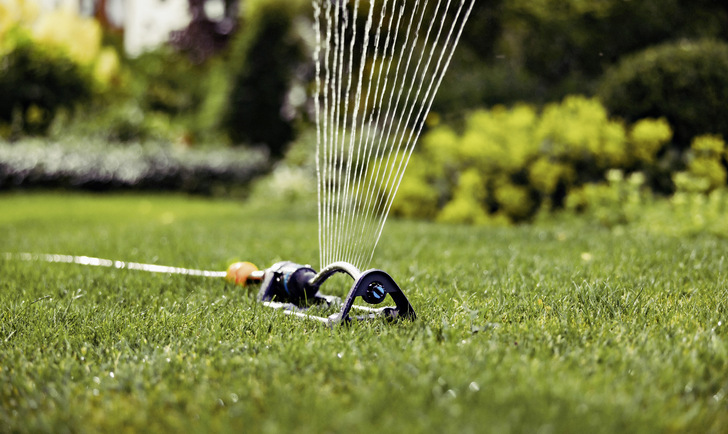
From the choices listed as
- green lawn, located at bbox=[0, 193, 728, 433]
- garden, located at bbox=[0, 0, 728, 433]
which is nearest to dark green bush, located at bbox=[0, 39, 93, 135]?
garden, located at bbox=[0, 0, 728, 433]

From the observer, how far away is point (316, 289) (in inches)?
91.9

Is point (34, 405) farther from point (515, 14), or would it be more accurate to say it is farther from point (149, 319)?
point (515, 14)

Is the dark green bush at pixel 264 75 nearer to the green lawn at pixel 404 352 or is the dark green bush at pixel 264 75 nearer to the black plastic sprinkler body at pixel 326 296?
the green lawn at pixel 404 352

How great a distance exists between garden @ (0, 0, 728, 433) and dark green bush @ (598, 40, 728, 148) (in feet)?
0.07

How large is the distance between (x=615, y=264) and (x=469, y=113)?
181 inches

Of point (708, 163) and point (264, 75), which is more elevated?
point (264, 75)

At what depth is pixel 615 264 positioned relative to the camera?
3.06 meters

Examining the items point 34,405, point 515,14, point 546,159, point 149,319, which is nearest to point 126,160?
point 515,14

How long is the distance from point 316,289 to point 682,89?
15.4 feet

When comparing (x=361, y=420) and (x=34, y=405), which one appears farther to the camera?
(x=34, y=405)

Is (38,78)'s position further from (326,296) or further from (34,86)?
(326,296)

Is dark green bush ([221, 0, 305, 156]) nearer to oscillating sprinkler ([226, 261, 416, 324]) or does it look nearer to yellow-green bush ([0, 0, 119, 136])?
yellow-green bush ([0, 0, 119, 136])

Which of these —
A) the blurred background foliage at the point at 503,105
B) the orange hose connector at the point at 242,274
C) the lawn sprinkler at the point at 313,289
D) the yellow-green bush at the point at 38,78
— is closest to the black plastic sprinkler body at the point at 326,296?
the lawn sprinkler at the point at 313,289

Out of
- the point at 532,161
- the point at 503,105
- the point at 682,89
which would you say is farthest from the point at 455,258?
the point at 503,105
